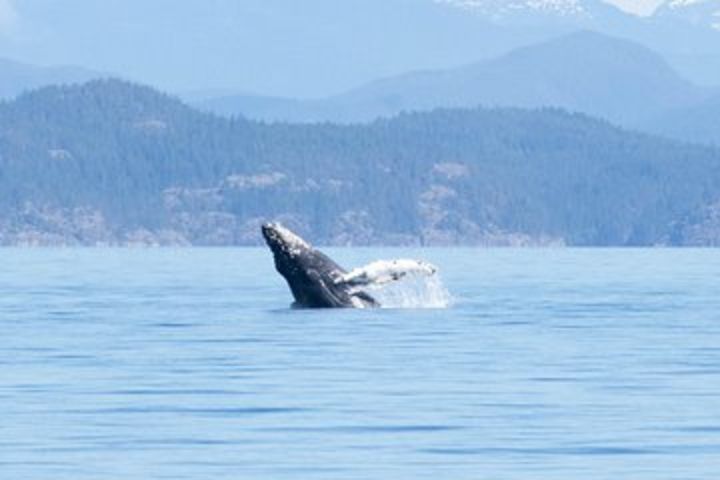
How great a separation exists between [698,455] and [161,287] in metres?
65.2

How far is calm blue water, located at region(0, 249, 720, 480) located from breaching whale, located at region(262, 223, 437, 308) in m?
0.79

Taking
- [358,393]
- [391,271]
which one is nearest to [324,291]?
[391,271]

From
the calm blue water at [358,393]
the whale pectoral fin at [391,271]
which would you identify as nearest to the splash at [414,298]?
the calm blue water at [358,393]

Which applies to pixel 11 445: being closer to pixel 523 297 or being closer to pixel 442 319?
pixel 442 319

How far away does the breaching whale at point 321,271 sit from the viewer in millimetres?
56053

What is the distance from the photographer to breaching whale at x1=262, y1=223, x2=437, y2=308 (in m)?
56.1

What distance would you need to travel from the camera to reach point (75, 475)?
28969mm

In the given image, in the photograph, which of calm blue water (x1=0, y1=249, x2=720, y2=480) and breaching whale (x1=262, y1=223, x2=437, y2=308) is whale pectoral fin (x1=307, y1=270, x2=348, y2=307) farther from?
calm blue water (x1=0, y1=249, x2=720, y2=480)

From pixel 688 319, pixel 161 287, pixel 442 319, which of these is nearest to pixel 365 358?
pixel 442 319

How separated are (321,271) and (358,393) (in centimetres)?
1965

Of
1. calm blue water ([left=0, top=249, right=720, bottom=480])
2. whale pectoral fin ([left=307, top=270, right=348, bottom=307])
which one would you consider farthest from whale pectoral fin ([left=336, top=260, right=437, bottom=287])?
whale pectoral fin ([left=307, top=270, right=348, bottom=307])

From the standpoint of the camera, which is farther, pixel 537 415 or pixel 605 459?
pixel 537 415

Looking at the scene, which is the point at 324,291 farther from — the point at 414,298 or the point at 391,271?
the point at 414,298

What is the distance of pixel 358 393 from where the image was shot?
1535 inches
